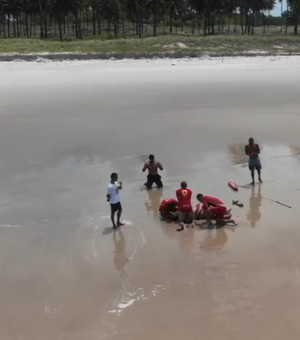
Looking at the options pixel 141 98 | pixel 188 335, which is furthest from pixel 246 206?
pixel 141 98

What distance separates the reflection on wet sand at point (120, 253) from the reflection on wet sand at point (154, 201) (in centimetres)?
129

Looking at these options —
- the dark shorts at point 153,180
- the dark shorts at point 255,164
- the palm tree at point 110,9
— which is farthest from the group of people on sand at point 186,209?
the palm tree at point 110,9

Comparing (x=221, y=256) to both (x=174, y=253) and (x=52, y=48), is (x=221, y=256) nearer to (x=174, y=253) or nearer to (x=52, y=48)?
(x=174, y=253)

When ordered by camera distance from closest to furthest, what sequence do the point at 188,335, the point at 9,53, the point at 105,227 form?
the point at 188,335
the point at 105,227
the point at 9,53

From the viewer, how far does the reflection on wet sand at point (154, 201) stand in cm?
960

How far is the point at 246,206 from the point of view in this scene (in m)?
9.42

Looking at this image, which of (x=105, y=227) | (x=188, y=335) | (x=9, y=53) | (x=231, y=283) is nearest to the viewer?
(x=188, y=335)

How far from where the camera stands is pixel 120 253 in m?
7.44

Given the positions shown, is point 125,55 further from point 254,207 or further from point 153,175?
point 254,207

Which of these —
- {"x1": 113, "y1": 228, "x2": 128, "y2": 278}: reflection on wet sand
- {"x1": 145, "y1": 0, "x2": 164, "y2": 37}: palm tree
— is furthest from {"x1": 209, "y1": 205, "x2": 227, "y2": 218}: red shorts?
{"x1": 145, "y1": 0, "x2": 164, "y2": 37}: palm tree

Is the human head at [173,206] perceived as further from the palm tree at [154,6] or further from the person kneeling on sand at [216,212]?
the palm tree at [154,6]

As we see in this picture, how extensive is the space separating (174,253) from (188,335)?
2.17 metres

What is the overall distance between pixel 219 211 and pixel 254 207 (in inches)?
49.5

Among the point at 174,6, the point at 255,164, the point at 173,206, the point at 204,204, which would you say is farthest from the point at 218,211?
the point at 174,6
